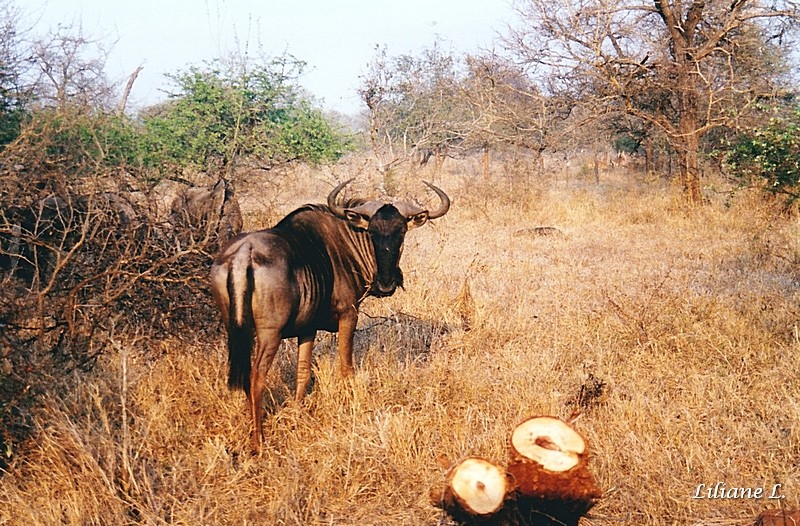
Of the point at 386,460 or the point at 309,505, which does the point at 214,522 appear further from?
the point at 386,460

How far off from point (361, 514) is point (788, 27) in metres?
14.3

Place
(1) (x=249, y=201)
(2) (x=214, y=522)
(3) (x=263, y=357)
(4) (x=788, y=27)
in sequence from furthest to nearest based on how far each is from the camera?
(4) (x=788, y=27) < (1) (x=249, y=201) < (3) (x=263, y=357) < (2) (x=214, y=522)

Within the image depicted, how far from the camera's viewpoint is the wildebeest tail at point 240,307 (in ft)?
11.5

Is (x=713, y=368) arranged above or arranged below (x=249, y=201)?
below

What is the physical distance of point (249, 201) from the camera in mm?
10125

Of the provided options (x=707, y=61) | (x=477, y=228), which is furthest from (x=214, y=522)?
(x=707, y=61)

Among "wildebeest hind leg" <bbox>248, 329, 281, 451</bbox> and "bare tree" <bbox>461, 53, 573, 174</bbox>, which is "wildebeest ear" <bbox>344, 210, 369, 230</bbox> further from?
"bare tree" <bbox>461, 53, 573, 174</bbox>

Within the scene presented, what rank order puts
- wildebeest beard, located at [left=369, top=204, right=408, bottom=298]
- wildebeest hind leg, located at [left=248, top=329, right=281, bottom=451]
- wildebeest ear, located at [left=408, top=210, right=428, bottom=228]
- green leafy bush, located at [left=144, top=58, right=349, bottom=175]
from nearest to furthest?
wildebeest hind leg, located at [left=248, top=329, right=281, bottom=451] < wildebeest beard, located at [left=369, top=204, right=408, bottom=298] < wildebeest ear, located at [left=408, top=210, right=428, bottom=228] < green leafy bush, located at [left=144, top=58, right=349, bottom=175]

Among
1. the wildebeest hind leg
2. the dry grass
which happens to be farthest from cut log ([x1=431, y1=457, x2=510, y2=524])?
the wildebeest hind leg

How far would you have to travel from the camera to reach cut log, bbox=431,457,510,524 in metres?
2.40

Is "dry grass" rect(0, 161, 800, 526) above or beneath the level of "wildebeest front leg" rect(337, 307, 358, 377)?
beneath
